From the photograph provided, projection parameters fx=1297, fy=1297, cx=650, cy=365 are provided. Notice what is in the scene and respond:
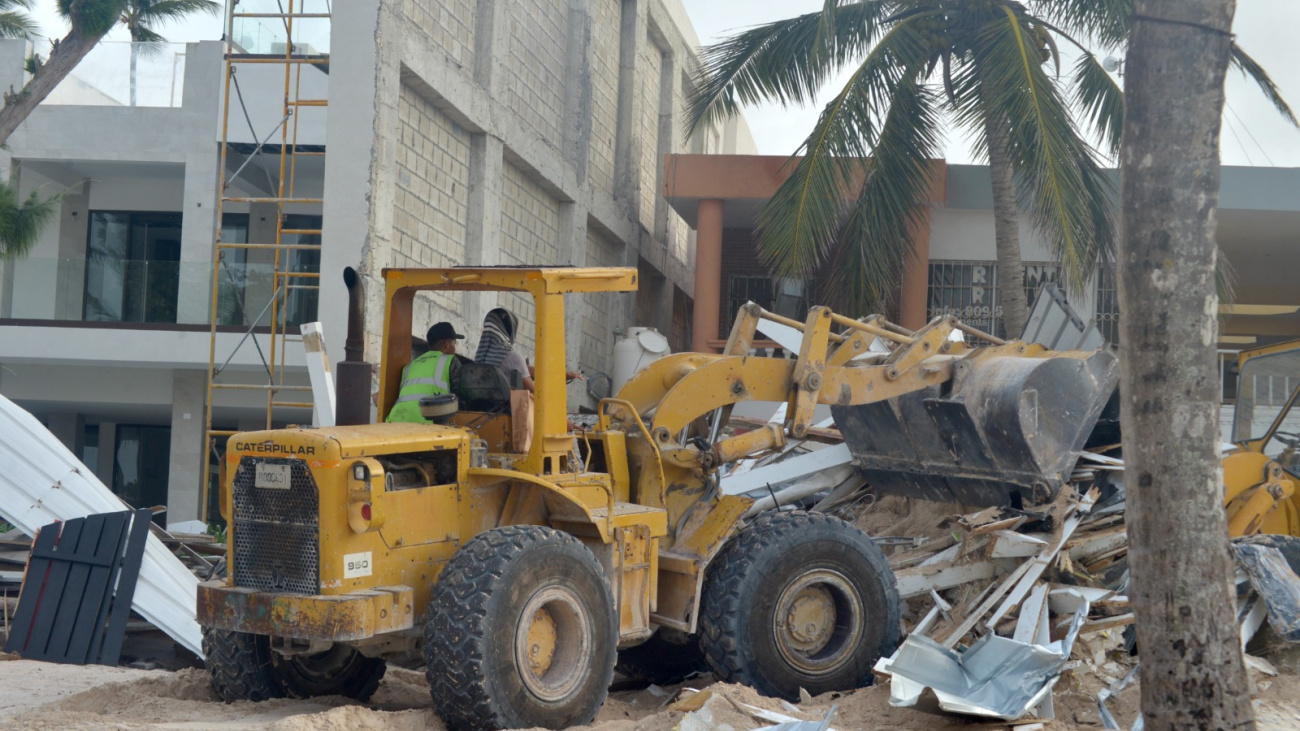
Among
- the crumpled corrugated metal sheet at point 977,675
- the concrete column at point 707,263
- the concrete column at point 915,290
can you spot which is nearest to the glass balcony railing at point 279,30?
the concrete column at point 707,263

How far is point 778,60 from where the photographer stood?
16703mm

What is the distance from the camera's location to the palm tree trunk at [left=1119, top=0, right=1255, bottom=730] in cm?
454

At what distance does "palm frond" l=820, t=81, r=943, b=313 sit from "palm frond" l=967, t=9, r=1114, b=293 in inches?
40.8

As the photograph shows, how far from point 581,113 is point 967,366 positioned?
13597mm

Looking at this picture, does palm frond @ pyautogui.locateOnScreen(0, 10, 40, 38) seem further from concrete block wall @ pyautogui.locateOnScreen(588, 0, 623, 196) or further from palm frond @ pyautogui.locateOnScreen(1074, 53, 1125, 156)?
palm frond @ pyautogui.locateOnScreen(1074, 53, 1125, 156)

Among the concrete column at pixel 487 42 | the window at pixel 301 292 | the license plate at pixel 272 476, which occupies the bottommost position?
the license plate at pixel 272 476

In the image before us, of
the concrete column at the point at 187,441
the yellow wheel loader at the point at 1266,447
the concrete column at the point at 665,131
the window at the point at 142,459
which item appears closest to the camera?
the yellow wheel loader at the point at 1266,447

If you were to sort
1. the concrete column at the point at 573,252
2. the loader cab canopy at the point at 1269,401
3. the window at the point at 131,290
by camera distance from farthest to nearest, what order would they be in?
the concrete column at the point at 573,252 < the window at the point at 131,290 < the loader cab canopy at the point at 1269,401

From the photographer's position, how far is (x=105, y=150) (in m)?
21.9

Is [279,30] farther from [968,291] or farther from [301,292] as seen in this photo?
[968,291]

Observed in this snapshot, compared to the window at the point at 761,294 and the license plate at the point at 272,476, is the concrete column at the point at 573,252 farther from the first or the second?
the license plate at the point at 272,476

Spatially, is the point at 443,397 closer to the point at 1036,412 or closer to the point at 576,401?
the point at 1036,412

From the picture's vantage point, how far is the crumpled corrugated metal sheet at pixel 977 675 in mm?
6117

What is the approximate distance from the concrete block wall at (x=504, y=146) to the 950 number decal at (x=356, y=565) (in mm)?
7195
